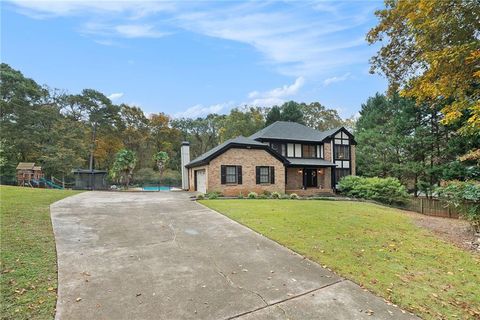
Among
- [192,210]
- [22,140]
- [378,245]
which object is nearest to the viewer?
[378,245]

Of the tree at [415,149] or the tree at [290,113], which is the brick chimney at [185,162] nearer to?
the tree at [415,149]

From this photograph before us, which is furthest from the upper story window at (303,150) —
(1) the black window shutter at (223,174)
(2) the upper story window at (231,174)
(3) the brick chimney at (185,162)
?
(3) the brick chimney at (185,162)

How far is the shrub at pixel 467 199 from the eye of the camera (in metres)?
8.97

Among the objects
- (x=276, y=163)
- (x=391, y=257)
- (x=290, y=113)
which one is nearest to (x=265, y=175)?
(x=276, y=163)

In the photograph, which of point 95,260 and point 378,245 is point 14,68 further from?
point 378,245

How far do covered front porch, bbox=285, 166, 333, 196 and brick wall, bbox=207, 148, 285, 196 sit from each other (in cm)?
343

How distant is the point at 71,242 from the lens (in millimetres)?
6129

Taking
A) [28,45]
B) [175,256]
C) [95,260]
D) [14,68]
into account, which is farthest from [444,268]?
[14,68]

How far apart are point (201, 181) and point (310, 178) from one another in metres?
11.1

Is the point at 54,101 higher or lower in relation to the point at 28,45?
higher

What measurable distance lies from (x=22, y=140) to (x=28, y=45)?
20.1 meters

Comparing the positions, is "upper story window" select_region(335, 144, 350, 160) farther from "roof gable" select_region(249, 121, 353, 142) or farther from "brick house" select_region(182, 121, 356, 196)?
"roof gable" select_region(249, 121, 353, 142)

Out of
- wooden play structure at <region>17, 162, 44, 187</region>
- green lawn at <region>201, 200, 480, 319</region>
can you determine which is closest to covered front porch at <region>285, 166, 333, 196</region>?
green lawn at <region>201, 200, 480, 319</region>

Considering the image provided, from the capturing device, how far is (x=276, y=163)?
20188mm
